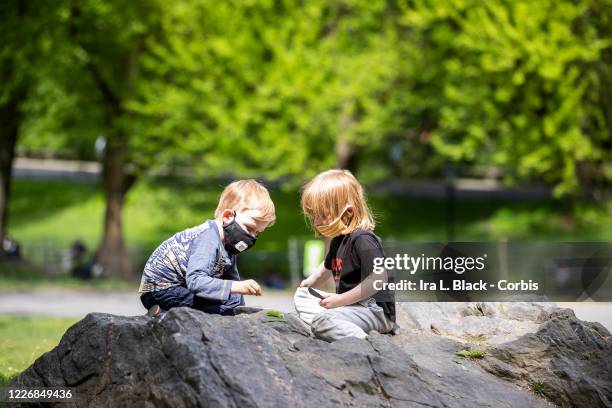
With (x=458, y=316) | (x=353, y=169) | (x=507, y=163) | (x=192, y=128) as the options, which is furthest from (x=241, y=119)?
(x=458, y=316)

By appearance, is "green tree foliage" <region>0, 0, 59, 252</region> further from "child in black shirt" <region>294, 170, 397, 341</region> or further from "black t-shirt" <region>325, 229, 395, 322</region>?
"black t-shirt" <region>325, 229, 395, 322</region>

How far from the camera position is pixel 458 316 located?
7.19 meters

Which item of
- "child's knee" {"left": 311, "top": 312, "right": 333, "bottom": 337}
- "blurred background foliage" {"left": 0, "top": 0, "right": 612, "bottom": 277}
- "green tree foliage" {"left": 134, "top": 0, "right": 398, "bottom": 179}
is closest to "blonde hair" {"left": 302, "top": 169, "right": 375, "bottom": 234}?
"child's knee" {"left": 311, "top": 312, "right": 333, "bottom": 337}

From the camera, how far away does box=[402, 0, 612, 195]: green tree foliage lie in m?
23.8

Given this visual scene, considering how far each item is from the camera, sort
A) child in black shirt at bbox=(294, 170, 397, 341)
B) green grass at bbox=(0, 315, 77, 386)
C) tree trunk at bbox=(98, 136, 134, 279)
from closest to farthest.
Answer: child in black shirt at bbox=(294, 170, 397, 341) → green grass at bbox=(0, 315, 77, 386) → tree trunk at bbox=(98, 136, 134, 279)

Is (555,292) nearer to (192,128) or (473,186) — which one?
(192,128)

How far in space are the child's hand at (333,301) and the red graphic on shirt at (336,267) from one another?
159 millimetres

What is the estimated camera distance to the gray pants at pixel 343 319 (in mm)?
6203

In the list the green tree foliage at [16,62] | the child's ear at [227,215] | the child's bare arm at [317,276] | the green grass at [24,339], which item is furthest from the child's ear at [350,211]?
the green tree foliage at [16,62]

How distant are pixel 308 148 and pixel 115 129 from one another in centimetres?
560

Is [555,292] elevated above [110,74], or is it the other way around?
[110,74]

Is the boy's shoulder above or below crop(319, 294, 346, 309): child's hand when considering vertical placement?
above

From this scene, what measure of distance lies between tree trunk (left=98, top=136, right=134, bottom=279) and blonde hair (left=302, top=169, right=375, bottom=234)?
2099 cm

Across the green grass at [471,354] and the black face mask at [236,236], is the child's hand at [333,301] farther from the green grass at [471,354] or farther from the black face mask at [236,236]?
the green grass at [471,354]
